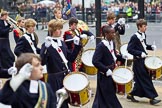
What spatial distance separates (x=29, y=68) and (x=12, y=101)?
41cm

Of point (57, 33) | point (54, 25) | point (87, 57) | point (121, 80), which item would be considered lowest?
point (121, 80)

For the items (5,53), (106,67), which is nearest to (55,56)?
(106,67)

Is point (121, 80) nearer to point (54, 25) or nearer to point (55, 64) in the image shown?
point (55, 64)

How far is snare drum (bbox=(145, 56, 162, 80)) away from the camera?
9391mm

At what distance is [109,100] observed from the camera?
7949 mm

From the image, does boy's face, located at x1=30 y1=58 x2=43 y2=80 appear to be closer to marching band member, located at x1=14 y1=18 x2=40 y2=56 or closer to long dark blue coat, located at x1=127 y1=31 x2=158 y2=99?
marching band member, located at x1=14 y1=18 x2=40 y2=56

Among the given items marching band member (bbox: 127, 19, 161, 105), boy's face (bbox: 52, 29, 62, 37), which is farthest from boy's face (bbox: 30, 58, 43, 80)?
marching band member (bbox: 127, 19, 161, 105)

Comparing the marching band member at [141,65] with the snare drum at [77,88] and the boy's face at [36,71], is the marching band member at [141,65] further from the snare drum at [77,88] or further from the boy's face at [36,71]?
the boy's face at [36,71]

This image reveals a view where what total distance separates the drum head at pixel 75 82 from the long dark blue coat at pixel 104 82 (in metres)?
0.46

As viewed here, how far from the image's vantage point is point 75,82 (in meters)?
7.27

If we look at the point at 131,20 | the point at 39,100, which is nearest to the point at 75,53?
the point at 39,100

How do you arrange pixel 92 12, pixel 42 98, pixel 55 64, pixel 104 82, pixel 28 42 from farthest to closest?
pixel 92 12, pixel 28 42, pixel 104 82, pixel 55 64, pixel 42 98

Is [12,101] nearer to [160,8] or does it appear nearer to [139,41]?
[139,41]

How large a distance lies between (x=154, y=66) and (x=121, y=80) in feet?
5.48
